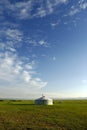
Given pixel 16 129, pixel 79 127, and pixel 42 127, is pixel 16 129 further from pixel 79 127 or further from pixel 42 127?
pixel 79 127

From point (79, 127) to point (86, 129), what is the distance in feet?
4.89

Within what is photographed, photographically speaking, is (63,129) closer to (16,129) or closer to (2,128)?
(16,129)

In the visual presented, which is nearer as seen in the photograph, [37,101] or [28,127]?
[28,127]

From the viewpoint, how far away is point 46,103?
94.4m

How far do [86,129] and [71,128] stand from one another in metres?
2.05

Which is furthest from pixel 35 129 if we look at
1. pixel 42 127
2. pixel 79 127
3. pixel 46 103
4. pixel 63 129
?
pixel 46 103

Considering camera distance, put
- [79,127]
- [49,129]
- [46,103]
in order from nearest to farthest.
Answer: [49,129], [79,127], [46,103]

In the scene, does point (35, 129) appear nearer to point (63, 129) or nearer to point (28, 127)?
point (28, 127)

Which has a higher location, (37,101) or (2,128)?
(37,101)

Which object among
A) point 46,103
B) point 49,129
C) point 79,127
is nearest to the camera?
point 49,129

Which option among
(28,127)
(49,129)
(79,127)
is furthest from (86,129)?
(28,127)

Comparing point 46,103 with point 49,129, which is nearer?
point 49,129

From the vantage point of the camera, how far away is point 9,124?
32.8 metres

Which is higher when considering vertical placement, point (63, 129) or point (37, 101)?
point (37, 101)
